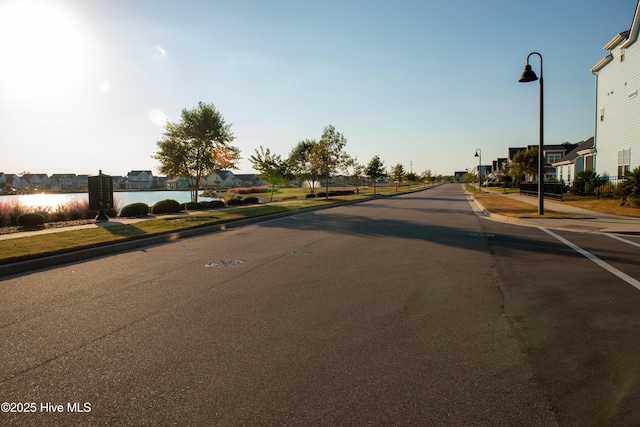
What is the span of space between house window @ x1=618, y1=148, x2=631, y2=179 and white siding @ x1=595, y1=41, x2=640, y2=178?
0.34 meters

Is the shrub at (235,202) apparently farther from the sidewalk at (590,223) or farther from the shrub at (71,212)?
the sidewalk at (590,223)

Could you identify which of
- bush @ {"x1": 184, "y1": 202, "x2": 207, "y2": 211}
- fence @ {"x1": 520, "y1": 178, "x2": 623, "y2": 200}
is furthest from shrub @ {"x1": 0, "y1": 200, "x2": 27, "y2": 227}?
fence @ {"x1": 520, "y1": 178, "x2": 623, "y2": 200}

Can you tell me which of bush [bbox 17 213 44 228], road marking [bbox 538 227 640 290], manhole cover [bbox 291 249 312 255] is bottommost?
road marking [bbox 538 227 640 290]

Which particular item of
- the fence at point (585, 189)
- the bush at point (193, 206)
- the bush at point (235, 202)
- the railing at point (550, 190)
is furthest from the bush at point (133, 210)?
the railing at point (550, 190)

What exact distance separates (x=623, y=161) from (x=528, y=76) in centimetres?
1529

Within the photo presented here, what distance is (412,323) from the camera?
4.79 metres

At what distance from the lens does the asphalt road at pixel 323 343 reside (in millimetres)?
2980

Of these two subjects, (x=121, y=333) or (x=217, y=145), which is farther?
(x=217, y=145)

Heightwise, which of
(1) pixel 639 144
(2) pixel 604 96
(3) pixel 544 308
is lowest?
(3) pixel 544 308

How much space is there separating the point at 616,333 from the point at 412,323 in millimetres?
2271

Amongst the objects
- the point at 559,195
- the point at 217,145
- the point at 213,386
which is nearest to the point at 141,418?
the point at 213,386

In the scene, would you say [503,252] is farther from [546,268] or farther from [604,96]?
[604,96]

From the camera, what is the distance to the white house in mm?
24719

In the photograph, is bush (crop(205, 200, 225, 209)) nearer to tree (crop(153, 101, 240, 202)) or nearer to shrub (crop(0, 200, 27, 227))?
tree (crop(153, 101, 240, 202))
